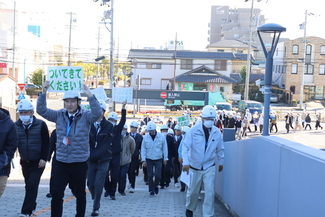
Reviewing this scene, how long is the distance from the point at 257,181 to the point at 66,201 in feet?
15.3

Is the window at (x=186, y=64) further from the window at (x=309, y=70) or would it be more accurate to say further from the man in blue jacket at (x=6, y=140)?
the man in blue jacket at (x=6, y=140)

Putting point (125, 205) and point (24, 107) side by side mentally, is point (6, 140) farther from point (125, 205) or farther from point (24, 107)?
point (125, 205)

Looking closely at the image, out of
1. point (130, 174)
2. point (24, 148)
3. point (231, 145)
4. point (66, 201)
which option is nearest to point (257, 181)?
point (231, 145)

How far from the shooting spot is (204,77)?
62250 mm

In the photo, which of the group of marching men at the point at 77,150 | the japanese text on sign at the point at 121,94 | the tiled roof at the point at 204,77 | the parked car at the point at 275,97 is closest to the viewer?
the group of marching men at the point at 77,150

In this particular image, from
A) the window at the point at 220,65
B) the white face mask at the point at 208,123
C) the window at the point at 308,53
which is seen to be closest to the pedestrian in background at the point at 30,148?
the white face mask at the point at 208,123

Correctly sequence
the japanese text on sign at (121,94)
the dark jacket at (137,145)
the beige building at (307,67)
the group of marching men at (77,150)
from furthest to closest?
the beige building at (307,67)
the japanese text on sign at (121,94)
the dark jacket at (137,145)
the group of marching men at (77,150)

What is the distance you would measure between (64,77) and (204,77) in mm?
51665

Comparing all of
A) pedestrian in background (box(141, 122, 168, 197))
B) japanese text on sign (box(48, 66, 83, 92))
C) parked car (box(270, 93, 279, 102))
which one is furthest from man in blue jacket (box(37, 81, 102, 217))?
parked car (box(270, 93, 279, 102))

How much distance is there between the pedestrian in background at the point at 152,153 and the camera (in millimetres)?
11117

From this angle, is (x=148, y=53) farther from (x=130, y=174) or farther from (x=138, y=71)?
(x=130, y=174)

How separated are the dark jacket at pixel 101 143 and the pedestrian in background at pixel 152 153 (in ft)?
10.2

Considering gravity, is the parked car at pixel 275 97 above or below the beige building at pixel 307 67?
below

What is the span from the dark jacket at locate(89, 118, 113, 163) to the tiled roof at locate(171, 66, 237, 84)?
5370cm
